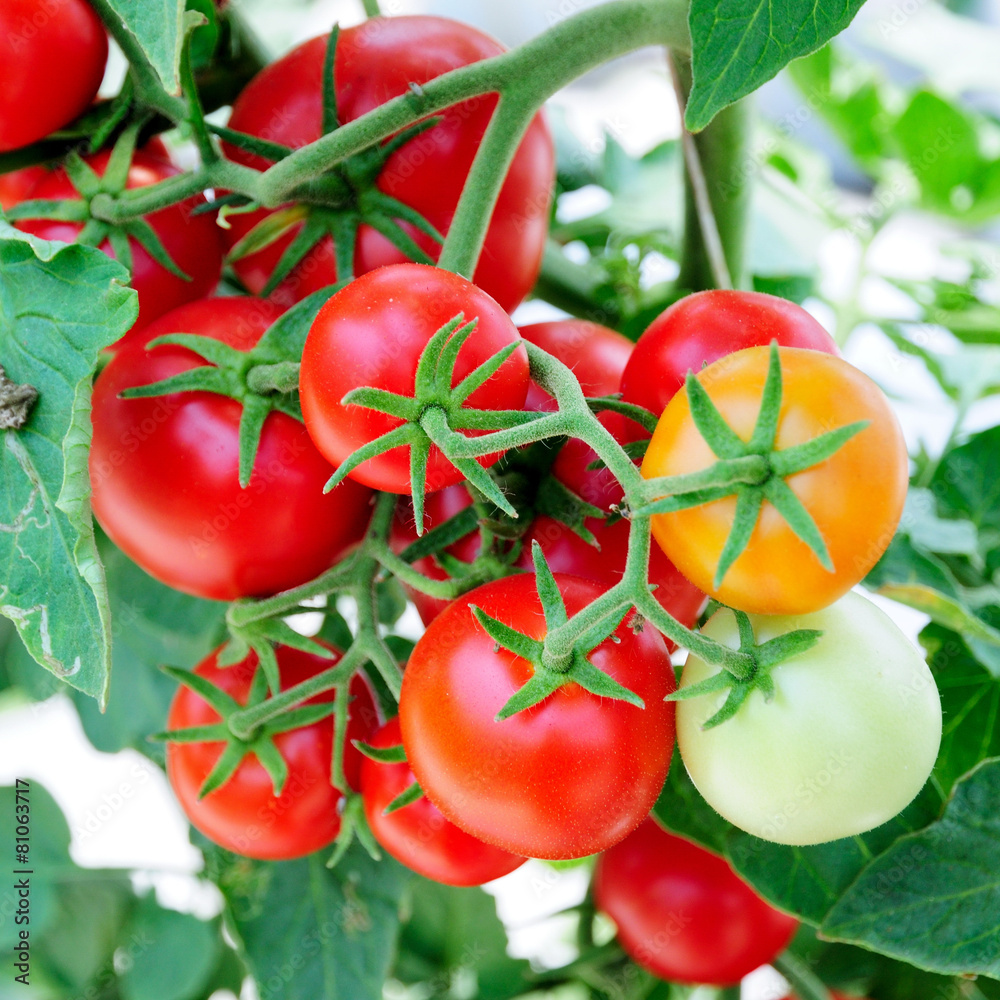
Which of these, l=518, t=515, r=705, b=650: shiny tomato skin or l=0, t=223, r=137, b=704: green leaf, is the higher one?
l=0, t=223, r=137, b=704: green leaf

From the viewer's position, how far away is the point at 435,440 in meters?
0.30

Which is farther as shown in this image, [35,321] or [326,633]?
[326,633]

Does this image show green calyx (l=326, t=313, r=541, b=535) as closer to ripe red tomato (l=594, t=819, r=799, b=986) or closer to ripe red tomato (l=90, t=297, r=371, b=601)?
ripe red tomato (l=90, t=297, r=371, b=601)

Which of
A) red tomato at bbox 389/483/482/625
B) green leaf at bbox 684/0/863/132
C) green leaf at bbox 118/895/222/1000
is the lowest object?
green leaf at bbox 118/895/222/1000

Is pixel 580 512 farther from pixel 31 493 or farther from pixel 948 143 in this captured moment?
pixel 948 143

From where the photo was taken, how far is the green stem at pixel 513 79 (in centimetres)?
38

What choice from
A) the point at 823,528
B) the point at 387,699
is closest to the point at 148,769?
the point at 387,699

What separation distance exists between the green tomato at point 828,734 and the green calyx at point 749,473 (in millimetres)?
53

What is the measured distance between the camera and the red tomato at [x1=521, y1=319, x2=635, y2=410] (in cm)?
44

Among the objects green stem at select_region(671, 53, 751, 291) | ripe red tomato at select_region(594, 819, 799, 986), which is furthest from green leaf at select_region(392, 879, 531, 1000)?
green stem at select_region(671, 53, 751, 291)

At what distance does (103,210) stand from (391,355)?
19 centimetres

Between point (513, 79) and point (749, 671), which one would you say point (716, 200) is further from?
point (749, 671)

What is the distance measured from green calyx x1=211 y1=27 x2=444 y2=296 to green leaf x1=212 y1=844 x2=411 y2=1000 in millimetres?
330

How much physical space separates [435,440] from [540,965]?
64 centimetres
